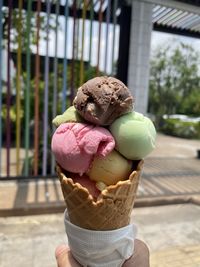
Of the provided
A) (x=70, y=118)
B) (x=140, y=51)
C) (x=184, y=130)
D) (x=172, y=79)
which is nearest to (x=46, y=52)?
(x=140, y=51)

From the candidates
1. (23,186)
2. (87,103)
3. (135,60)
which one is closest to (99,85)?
(87,103)

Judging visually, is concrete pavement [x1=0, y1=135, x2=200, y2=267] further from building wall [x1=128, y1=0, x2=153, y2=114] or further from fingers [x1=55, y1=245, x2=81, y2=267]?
building wall [x1=128, y1=0, x2=153, y2=114]

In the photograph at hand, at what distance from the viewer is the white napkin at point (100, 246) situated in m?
1.41

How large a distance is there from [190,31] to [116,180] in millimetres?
6695

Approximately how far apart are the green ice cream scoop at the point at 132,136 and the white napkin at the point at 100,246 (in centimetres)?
37

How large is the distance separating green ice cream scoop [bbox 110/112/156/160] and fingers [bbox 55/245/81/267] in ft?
1.97

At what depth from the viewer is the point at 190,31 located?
23.7 ft

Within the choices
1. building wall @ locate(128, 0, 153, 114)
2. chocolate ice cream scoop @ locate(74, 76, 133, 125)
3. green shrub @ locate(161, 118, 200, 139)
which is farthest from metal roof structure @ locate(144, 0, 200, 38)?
green shrub @ locate(161, 118, 200, 139)

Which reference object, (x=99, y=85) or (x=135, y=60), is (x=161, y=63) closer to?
(x=135, y=60)

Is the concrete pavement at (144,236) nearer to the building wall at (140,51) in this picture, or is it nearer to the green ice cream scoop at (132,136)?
the green ice cream scoop at (132,136)

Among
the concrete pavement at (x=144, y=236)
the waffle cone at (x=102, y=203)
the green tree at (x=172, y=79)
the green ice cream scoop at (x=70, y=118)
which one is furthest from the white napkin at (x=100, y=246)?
the green tree at (x=172, y=79)

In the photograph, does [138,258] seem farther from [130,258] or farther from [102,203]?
[102,203]

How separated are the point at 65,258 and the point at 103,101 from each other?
82 centimetres

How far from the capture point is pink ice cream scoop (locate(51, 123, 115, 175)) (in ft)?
4.30
